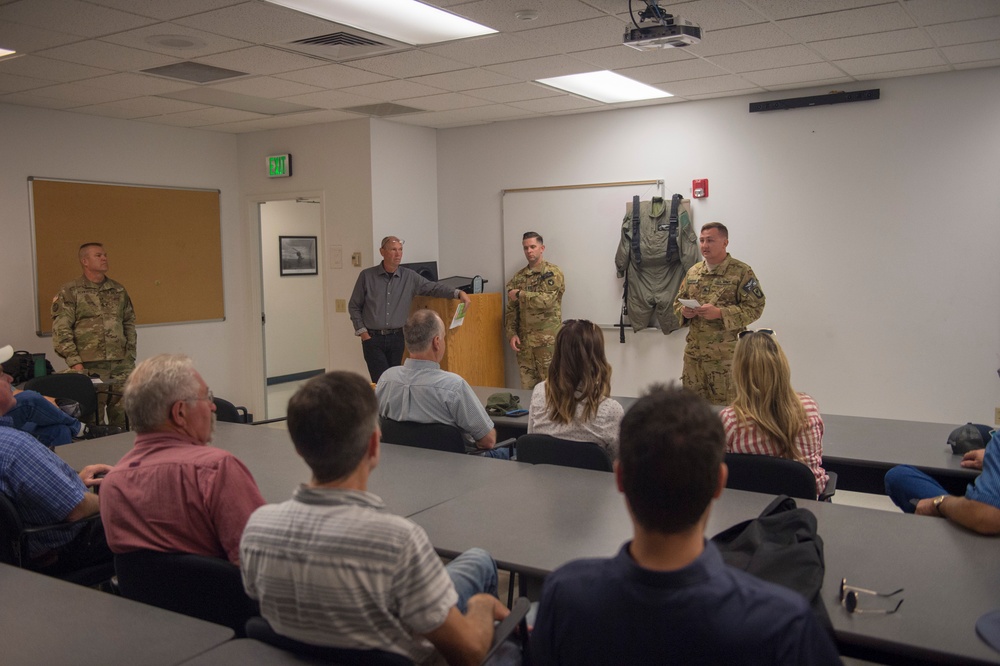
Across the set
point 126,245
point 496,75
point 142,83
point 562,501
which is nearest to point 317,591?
point 562,501

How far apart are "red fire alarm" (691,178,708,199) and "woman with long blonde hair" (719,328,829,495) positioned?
4031 mm

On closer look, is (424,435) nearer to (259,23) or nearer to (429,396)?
(429,396)

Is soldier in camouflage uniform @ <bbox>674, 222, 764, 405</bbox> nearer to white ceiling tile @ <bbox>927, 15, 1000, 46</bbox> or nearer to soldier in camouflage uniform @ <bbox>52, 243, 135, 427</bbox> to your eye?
white ceiling tile @ <bbox>927, 15, 1000, 46</bbox>

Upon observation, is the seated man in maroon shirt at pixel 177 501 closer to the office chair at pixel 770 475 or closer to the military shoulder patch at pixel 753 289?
the office chair at pixel 770 475

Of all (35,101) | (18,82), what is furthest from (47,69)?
(35,101)

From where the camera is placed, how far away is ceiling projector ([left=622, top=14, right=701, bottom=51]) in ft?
12.3

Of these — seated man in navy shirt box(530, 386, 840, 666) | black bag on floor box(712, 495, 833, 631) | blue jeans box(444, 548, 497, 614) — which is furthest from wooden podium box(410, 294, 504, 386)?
seated man in navy shirt box(530, 386, 840, 666)

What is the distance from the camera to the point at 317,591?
152cm

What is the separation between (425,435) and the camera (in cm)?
347

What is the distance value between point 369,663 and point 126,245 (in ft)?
21.3

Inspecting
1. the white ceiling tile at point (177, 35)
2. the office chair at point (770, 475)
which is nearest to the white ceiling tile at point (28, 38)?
the white ceiling tile at point (177, 35)

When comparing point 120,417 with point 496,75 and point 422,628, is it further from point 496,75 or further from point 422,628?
point 422,628

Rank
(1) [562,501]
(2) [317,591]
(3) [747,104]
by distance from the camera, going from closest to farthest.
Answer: (2) [317,591] < (1) [562,501] < (3) [747,104]

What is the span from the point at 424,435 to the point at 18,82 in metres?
4.22
